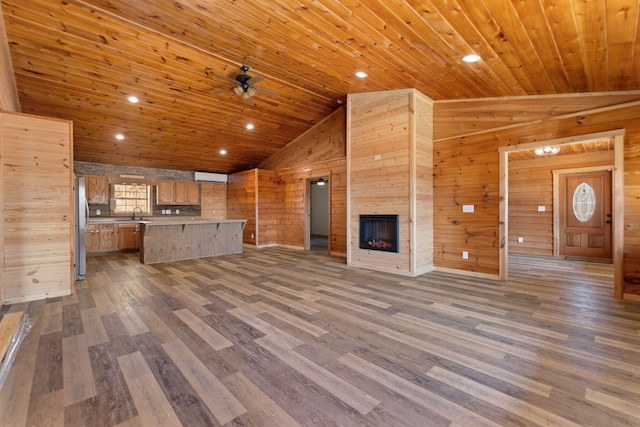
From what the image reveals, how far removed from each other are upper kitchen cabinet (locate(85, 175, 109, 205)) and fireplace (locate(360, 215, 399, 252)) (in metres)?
6.81

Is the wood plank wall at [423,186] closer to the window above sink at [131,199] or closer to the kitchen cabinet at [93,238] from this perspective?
the kitchen cabinet at [93,238]

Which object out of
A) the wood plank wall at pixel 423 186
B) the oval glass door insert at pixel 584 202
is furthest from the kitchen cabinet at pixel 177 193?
the oval glass door insert at pixel 584 202

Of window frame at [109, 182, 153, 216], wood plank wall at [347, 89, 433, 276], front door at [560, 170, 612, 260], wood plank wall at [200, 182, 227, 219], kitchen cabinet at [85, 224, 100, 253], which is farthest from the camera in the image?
wood plank wall at [200, 182, 227, 219]

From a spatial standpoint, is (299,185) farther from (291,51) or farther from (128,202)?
(128,202)

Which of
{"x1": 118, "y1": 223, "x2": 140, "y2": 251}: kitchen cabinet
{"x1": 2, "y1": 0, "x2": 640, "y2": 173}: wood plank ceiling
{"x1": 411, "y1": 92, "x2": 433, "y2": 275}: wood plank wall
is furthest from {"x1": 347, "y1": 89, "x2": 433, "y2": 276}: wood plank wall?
{"x1": 118, "y1": 223, "x2": 140, "y2": 251}: kitchen cabinet

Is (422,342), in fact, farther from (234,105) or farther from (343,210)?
(234,105)

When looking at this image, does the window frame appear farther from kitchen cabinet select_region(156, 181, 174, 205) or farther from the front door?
the front door

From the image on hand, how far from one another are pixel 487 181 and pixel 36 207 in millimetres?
6322

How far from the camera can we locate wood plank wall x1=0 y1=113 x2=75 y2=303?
3.34 meters

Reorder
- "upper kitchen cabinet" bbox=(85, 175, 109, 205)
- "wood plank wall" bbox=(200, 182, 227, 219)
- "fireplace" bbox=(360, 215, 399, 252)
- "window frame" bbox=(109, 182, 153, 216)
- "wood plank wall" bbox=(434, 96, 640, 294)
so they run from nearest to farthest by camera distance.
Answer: "wood plank wall" bbox=(434, 96, 640, 294) → "fireplace" bbox=(360, 215, 399, 252) → "upper kitchen cabinet" bbox=(85, 175, 109, 205) → "window frame" bbox=(109, 182, 153, 216) → "wood plank wall" bbox=(200, 182, 227, 219)

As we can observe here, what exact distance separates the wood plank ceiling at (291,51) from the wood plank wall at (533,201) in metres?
3.49

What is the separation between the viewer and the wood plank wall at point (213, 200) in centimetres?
923

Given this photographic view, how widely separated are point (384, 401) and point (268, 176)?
741cm

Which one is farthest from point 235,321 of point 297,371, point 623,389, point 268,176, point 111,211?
point 111,211
